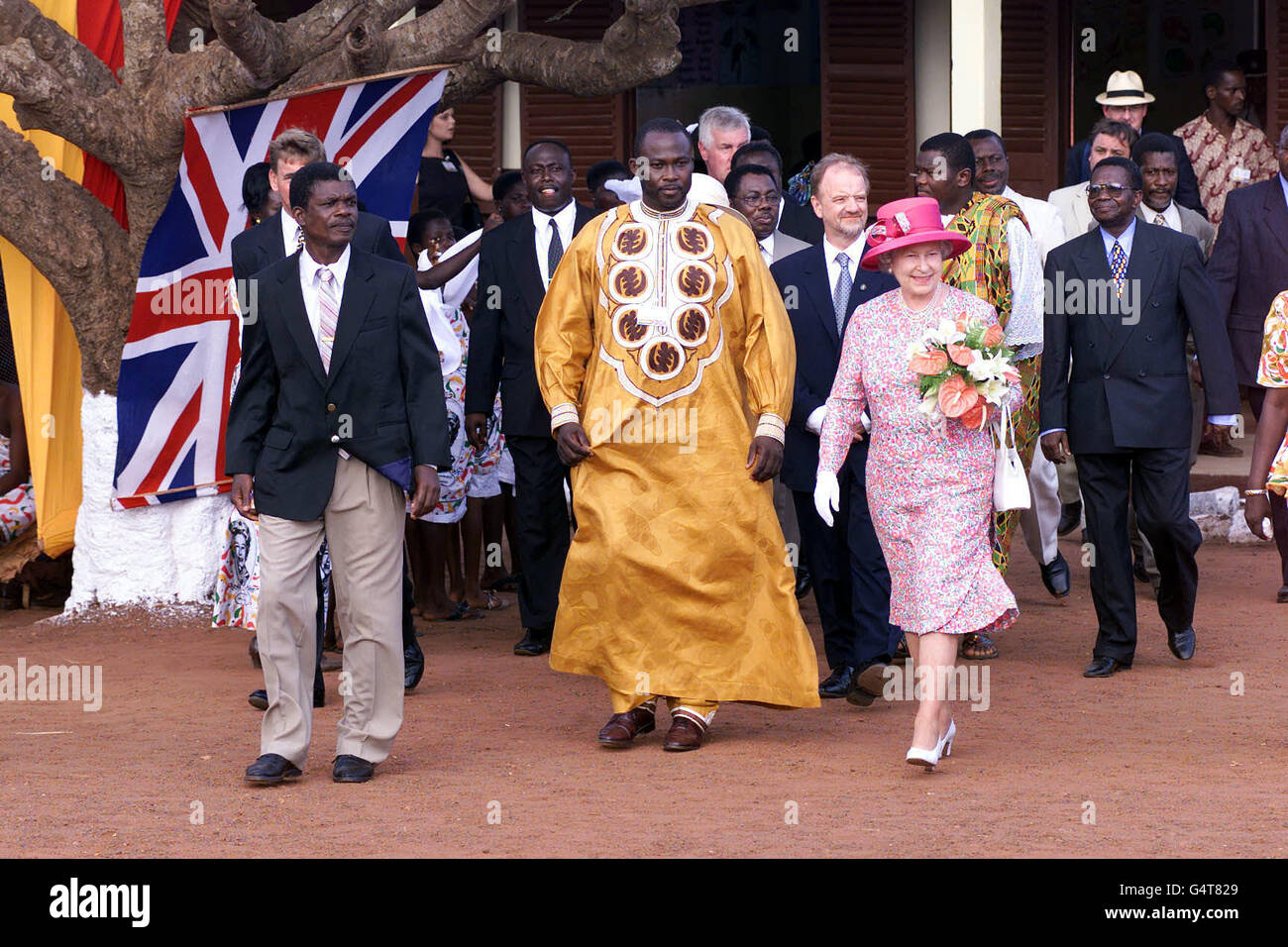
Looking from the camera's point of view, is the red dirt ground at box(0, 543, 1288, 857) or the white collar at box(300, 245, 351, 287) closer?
the red dirt ground at box(0, 543, 1288, 857)

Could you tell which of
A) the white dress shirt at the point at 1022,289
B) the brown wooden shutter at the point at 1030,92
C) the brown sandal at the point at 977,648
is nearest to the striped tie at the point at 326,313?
the white dress shirt at the point at 1022,289

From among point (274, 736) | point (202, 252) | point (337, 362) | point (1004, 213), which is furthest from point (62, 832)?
point (1004, 213)

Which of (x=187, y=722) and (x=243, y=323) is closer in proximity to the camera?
(x=243, y=323)

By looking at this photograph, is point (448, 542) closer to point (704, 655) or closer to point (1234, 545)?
point (704, 655)

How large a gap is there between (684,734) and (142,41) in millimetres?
5159

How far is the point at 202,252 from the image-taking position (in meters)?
9.62

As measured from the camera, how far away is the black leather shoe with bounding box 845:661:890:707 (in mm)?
7621

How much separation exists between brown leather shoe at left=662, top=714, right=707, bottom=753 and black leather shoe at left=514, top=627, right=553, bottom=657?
201cm

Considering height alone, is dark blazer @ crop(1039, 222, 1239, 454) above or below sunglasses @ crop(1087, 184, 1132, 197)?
below

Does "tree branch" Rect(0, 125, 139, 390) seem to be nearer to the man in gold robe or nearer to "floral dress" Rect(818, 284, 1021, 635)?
the man in gold robe

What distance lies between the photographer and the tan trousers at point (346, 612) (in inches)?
256

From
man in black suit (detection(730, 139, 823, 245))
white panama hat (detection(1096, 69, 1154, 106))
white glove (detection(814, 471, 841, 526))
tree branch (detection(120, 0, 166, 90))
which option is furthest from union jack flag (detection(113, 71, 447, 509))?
white panama hat (detection(1096, 69, 1154, 106))

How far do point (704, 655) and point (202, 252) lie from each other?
3844 millimetres

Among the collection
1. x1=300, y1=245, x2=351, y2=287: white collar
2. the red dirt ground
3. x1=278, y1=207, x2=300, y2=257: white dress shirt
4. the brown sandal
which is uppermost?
x1=278, y1=207, x2=300, y2=257: white dress shirt
